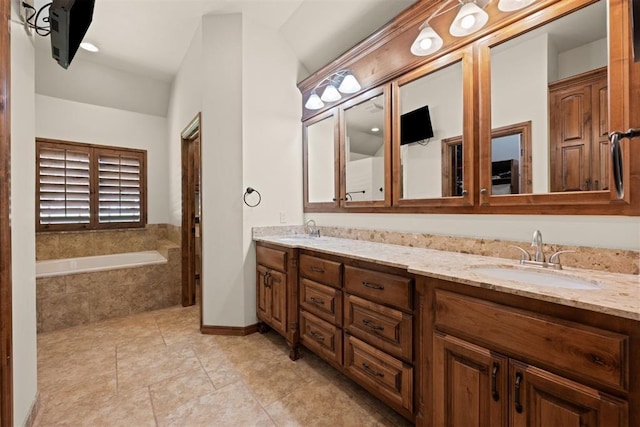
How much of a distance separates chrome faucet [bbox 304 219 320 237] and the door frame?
6.54 feet

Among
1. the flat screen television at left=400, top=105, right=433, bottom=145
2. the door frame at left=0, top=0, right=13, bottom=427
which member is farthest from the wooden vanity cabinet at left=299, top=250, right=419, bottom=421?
the door frame at left=0, top=0, right=13, bottom=427

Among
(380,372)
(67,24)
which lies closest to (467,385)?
(380,372)

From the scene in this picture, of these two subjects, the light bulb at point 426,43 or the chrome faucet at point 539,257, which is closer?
the chrome faucet at point 539,257

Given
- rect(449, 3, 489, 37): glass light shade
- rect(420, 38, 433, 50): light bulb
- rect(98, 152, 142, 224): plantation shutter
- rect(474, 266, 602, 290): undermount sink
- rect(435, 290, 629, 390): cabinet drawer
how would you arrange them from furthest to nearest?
rect(98, 152, 142, 224): plantation shutter → rect(420, 38, 433, 50): light bulb → rect(449, 3, 489, 37): glass light shade → rect(474, 266, 602, 290): undermount sink → rect(435, 290, 629, 390): cabinet drawer

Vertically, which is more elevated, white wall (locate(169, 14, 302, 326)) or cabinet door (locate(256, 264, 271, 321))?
white wall (locate(169, 14, 302, 326))

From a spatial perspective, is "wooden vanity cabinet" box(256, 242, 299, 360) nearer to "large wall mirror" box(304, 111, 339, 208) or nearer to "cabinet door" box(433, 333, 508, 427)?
"large wall mirror" box(304, 111, 339, 208)

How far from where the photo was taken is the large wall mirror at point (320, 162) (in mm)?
2602

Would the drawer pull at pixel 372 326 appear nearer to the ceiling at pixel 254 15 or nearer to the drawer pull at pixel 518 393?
the drawer pull at pixel 518 393

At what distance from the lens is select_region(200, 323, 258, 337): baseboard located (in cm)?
256

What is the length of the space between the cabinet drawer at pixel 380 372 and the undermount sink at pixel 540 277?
2.07 feet

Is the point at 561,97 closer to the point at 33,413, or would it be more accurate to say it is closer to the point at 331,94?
the point at 331,94

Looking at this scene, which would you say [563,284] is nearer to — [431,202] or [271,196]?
[431,202]

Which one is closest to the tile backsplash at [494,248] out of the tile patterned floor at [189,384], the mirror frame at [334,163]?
the mirror frame at [334,163]

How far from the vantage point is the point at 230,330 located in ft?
8.45
